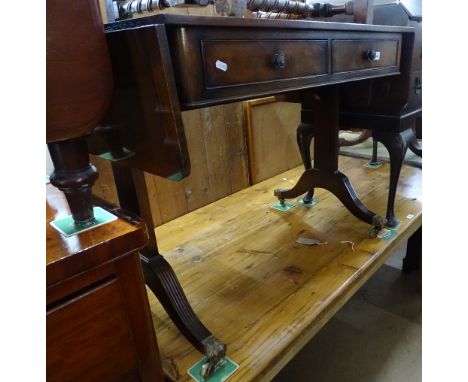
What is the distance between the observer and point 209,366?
0.73 m

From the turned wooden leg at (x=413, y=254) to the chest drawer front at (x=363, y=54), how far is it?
2.63 ft

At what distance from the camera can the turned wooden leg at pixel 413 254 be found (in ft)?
4.98

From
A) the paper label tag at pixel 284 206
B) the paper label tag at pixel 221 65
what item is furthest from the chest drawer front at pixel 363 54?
the paper label tag at pixel 284 206

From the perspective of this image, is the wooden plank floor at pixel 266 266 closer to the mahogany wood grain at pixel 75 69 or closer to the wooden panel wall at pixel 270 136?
the wooden panel wall at pixel 270 136

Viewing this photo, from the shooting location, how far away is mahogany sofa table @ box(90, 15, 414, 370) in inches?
20.5

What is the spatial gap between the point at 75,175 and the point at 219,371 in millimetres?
493

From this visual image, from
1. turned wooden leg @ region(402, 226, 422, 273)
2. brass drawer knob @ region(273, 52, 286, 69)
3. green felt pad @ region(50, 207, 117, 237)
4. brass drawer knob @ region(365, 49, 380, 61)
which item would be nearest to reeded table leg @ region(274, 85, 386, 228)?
brass drawer knob @ region(365, 49, 380, 61)

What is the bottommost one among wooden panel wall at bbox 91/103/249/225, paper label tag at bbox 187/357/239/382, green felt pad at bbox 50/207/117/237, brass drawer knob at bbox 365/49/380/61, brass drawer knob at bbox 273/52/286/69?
paper label tag at bbox 187/357/239/382

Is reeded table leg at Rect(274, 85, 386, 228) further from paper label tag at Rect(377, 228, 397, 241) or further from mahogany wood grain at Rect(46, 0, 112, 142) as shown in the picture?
mahogany wood grain at Rect(46, 0, 112, 142)

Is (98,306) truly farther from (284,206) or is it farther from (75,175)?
(284,206)

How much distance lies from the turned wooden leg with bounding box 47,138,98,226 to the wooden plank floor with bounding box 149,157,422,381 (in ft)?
1.35

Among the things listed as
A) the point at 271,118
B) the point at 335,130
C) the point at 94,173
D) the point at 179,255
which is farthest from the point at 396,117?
the point at 94,173
